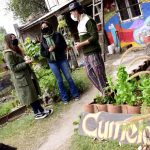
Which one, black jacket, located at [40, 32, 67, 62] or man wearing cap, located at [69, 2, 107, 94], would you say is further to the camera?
black jacket, located at [40, 32, 67, 62]

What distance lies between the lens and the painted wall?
1235 centimetres

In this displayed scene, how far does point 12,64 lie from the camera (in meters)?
6.57

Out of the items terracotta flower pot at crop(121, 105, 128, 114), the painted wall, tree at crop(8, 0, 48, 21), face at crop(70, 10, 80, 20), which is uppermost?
tree at crop(8, 0, 48, 21)

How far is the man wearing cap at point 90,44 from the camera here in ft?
18.7

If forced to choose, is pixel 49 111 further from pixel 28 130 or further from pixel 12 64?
pixel 12 64

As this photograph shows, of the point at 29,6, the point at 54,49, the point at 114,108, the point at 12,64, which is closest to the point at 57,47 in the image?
the point at 54,49

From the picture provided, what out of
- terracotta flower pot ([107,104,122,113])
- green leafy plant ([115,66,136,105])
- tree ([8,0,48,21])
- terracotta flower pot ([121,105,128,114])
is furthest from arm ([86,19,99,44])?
tree ([8,0,48,21])

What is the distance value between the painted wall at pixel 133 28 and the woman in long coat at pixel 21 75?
6.22 metres

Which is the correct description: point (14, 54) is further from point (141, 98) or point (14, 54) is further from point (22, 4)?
point (22, 4)

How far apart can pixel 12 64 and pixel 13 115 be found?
218 cm

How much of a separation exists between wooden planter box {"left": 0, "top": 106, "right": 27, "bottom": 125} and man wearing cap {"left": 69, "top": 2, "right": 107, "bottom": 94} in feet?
9.91

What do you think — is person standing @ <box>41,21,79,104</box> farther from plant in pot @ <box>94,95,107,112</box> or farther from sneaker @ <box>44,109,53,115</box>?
plant in pot @ <box>94,95,107,112</box>

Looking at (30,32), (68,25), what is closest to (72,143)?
(68,25)

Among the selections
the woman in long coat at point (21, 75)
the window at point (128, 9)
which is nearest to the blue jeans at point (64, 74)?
the woman in long coat at point (21, 75)
